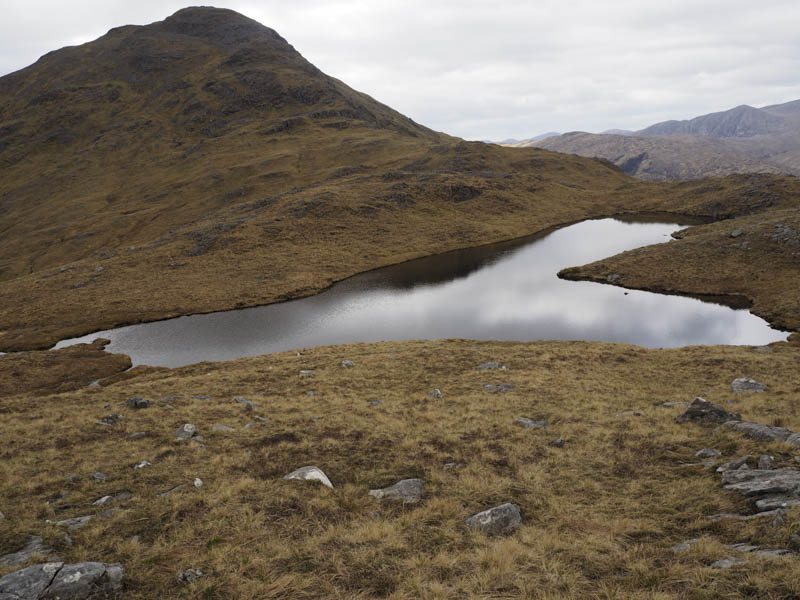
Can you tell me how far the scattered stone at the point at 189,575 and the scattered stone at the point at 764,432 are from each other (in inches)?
702

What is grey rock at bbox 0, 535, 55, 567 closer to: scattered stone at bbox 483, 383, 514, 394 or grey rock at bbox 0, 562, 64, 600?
grey rock at bbox 0, 562, 64, 600

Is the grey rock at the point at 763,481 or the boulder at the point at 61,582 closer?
the boulder at the point at 61,582

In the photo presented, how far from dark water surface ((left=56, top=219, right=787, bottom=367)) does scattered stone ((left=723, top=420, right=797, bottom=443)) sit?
23.4m

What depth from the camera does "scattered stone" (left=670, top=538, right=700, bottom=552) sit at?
9.17 metres

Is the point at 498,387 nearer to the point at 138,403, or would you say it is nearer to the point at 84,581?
the point at 138,403

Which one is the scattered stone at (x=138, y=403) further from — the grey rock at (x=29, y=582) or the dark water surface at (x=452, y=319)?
the dark water surface at (x=452, y=319)

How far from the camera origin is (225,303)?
55688 mm

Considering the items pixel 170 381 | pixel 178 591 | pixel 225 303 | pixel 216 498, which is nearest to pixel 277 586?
pixel 178 591

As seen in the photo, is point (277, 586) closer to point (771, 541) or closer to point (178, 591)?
point (178, 591)

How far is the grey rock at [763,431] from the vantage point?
559 inches

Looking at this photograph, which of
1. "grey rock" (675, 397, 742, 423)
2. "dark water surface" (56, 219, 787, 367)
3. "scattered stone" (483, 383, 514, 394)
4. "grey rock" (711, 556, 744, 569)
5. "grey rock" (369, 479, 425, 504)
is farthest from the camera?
"dark water surface" (56, 219, 787, 367)

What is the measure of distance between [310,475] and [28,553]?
7098 mm

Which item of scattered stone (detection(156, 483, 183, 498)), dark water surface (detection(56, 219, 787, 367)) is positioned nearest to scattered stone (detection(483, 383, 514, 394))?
dark water surface (detection(56, 219, 787, 367))

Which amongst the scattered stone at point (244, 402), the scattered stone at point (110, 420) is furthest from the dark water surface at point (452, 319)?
the scattered stone at point (110, 420)
